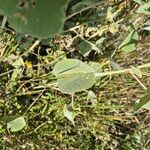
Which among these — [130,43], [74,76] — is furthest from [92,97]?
[74,76]

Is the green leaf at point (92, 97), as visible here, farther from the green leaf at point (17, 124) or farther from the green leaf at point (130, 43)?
the green leaf at point (130, 43)

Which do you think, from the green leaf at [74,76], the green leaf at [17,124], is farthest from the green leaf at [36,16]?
the green leaf at [17,124]

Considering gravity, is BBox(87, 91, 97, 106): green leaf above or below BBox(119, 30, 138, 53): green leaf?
below

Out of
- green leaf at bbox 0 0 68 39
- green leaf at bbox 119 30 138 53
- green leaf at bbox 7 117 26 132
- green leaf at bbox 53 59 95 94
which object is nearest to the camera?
green leaf at bbox 0 0 68 39

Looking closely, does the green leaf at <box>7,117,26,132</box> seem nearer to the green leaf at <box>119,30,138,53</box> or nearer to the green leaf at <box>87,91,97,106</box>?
the green leaf at <box>87,91,97,106</box>

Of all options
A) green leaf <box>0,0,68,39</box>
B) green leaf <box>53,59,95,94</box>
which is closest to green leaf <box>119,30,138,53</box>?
green leaf <box>53,59,95,94</box>

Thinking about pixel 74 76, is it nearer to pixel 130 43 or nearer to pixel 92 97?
pixel 130 43
